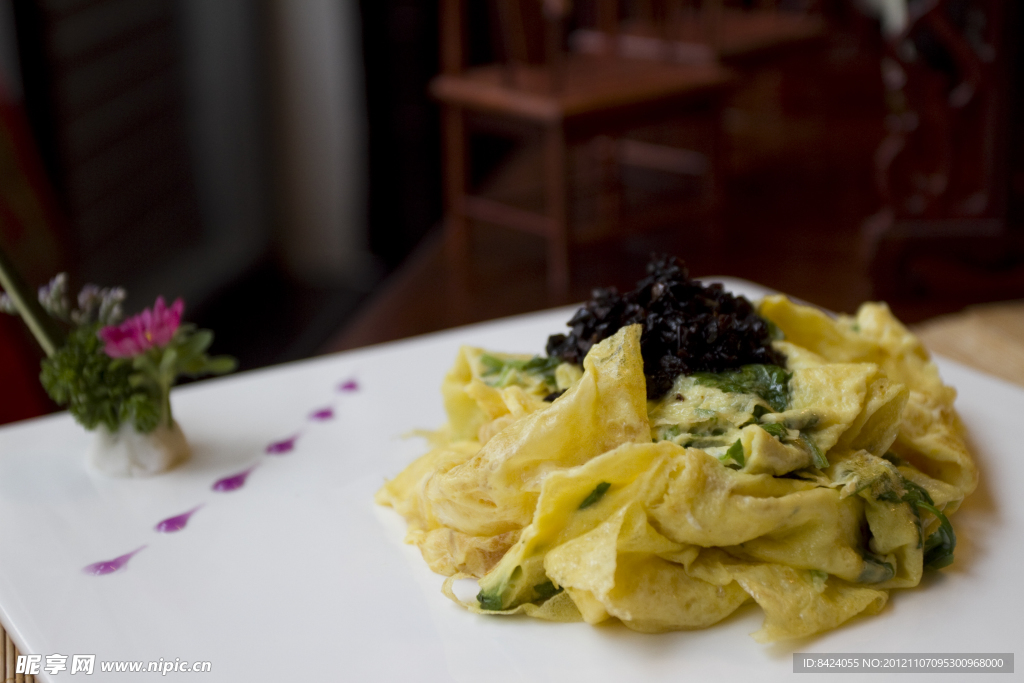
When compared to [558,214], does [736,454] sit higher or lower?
higher

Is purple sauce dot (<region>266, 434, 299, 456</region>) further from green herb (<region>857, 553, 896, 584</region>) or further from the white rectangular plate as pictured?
green herb (<region>857, 553, 896, 584</region>)

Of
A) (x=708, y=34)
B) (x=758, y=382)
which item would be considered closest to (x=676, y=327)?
(x=758, y=382)

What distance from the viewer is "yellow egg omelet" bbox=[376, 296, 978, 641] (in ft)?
3.23

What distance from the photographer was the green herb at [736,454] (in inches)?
40.7

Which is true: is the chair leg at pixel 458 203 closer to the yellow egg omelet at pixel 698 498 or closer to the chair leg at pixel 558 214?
the chair leg at pixel 558 214

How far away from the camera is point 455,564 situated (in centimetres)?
110

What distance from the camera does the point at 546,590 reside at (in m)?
1.04

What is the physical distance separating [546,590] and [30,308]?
31.9 inches

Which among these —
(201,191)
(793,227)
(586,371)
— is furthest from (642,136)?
(586,371)

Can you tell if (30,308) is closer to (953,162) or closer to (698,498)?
(698,498)

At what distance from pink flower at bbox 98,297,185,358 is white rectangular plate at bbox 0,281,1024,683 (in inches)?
7.3

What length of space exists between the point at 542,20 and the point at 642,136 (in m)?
1.74

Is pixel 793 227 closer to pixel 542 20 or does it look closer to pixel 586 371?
pixel 542 20

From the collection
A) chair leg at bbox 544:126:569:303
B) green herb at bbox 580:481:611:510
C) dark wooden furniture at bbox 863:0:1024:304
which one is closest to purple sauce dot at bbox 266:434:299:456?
green herb at bbox 580:481:611:510
